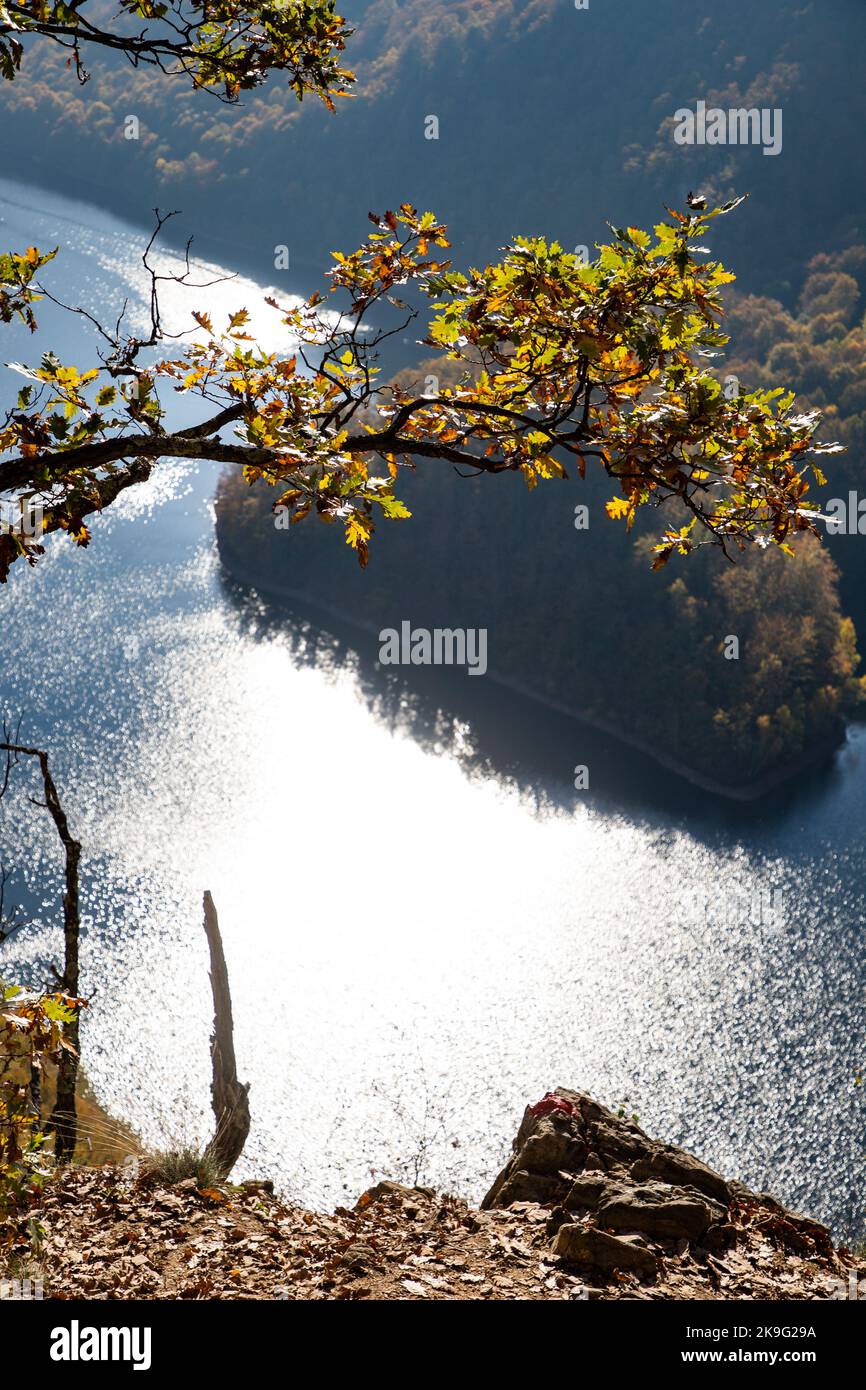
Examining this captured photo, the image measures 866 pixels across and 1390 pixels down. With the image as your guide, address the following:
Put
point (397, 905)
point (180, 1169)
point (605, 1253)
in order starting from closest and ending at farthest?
1. point (605, 1253)
2. point (180, 1169)
3. point (397, 905)

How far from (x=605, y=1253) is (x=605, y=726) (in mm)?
52761

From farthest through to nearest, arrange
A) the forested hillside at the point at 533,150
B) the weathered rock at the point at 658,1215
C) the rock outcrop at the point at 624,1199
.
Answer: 1. the forested hillside at the point at 533,150
2. the weathered rock at the point at 658,1215
3. the rock outcrop at the point at 624,1199

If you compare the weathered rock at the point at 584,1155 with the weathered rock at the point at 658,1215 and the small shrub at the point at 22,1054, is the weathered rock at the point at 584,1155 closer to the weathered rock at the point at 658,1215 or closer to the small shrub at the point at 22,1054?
the weathered rock at the point at 658,1215

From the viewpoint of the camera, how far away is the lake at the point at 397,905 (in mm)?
31000

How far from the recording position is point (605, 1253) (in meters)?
6.41

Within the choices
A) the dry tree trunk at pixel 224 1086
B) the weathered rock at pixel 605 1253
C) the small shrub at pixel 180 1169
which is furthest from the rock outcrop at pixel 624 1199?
the dry tree trunk at pixel 224 1086

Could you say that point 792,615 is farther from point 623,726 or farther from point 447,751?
point 447,751

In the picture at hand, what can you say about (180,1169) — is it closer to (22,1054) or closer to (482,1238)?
(482,1238)

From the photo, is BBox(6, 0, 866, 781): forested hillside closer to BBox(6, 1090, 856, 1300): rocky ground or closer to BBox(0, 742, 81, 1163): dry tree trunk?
BBox(0, 742, 81, 1163): dry tree trunk

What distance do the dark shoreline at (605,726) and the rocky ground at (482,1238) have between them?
46395mm

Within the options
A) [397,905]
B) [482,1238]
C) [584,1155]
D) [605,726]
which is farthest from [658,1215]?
[605,726]

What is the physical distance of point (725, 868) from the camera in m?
44.7

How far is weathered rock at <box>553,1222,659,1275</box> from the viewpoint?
639 cm

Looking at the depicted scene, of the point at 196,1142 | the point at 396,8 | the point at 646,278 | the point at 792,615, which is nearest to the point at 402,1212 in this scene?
the point at 196,1142
